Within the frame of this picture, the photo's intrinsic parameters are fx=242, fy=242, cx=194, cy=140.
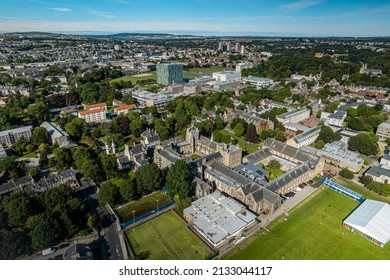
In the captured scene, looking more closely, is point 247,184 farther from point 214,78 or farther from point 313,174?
point 214,78

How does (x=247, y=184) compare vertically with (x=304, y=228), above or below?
above

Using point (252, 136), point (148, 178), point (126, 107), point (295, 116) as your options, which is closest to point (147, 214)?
point (148, 178)

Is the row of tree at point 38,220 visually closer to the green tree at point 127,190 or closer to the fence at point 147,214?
the green tree at point 127,190

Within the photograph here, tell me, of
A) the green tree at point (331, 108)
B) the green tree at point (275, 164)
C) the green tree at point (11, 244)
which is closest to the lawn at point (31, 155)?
the green tree at point (11, 244)

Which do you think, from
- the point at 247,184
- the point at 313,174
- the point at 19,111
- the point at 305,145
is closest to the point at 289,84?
the point at 305,145

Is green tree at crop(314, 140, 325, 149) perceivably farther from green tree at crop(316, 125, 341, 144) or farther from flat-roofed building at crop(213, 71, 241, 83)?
flat-roofed building at crop(213, 71, 241, 83)

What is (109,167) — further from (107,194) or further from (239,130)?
(239,130)

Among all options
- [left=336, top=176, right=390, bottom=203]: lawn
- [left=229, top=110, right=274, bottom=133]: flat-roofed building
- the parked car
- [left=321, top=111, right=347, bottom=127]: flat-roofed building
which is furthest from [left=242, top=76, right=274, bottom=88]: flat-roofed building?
the parked car
